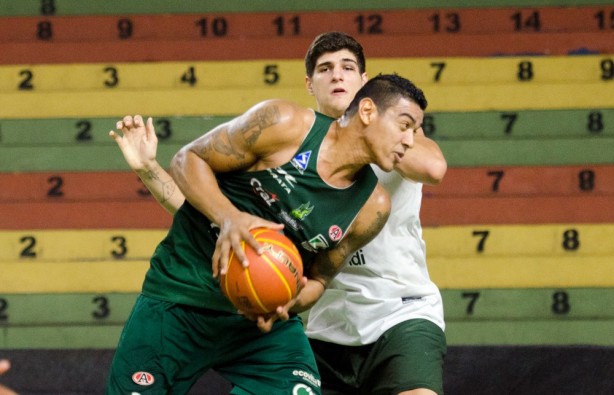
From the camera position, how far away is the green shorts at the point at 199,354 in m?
3.36

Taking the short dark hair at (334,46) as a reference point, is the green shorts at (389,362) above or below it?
below

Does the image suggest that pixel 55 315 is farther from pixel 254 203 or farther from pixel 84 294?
pixel 254 203

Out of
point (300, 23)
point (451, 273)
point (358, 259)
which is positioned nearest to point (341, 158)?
point (358, 259)

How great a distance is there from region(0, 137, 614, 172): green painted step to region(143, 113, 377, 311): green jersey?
8.67 ft

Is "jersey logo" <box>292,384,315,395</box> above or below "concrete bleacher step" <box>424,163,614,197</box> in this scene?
below

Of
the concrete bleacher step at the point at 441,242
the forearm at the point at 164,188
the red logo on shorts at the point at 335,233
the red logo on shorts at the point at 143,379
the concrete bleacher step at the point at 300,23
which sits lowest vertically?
the concrete bleacher step at the point at 441,242

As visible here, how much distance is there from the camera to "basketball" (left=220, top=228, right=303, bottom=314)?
2.97m

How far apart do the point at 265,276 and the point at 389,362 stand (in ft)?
3.21

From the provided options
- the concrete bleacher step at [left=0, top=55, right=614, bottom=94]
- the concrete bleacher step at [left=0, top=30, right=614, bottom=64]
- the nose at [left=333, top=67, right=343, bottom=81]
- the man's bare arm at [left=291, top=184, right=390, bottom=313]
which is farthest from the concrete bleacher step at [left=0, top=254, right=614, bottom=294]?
the man's bare arm at [left=291, top=184, right=390, bottom=313]

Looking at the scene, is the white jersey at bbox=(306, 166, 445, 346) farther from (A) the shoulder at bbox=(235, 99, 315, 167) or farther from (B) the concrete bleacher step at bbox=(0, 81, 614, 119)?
(B) the concrete bleacher step at bbox=(0, 81, 614, 119)

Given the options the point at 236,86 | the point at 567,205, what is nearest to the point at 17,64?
the point at 236,86

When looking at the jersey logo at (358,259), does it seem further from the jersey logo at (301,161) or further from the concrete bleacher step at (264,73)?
the concrete bleacher step at (264,73)

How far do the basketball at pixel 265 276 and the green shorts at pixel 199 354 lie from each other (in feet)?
1.19

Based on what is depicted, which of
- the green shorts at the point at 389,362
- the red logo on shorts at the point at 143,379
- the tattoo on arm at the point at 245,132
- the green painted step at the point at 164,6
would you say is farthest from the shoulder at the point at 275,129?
the green painted step at the point at 164,6
